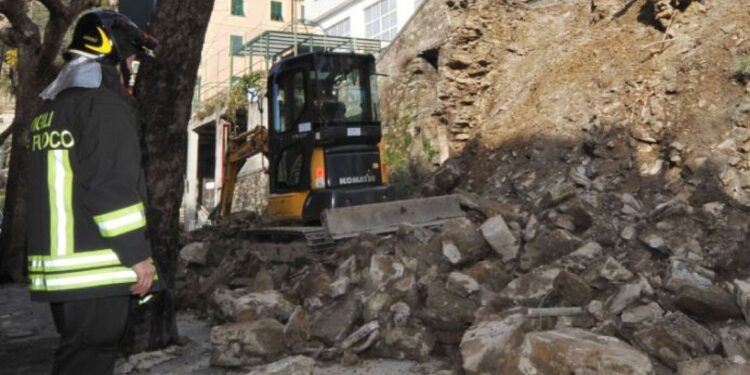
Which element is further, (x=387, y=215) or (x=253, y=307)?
(x=387, y=215)

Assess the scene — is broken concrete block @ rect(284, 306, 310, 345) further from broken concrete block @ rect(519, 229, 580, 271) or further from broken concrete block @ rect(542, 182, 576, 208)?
broken concrete block @ rect(542, 182, 576, 208)

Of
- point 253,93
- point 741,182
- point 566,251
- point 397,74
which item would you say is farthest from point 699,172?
point 253,93

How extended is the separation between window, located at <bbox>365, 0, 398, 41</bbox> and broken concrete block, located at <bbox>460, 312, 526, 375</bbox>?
1931cm

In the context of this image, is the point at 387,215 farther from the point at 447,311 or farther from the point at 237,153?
the point at 237,153

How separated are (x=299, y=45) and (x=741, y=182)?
17.5 m

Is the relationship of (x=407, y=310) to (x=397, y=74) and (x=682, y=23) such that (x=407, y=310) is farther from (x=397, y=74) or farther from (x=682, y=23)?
(x=397, y=74)

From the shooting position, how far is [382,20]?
23.4 meters

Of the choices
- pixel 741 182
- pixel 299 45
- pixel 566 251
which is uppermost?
pixel 299 45

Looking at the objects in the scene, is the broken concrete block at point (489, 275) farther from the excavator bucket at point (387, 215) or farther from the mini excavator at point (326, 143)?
the mini excavator at point (326, 143)

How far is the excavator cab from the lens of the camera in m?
7.84

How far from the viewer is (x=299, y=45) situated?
22.3 meters

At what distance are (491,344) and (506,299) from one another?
1.00 meters

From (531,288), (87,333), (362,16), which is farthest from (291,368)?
(362,16)

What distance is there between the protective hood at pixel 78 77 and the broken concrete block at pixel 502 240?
12.7 feet
